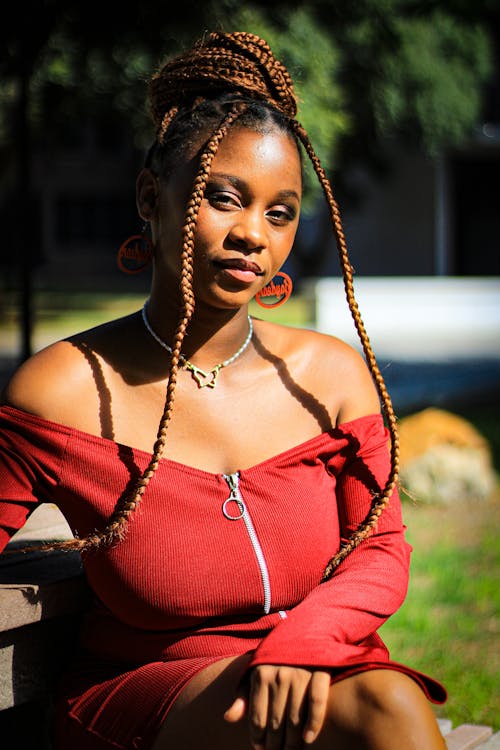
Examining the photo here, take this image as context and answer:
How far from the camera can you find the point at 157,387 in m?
2.08

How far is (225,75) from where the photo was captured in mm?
2078

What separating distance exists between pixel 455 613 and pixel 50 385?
3156mm

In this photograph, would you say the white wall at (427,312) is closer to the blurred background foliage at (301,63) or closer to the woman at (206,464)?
the blurred background foliage at (301,63)

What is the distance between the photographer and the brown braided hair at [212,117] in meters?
1.96

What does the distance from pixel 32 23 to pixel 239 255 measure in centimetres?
332

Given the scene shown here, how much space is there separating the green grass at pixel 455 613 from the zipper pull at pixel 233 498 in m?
1.88

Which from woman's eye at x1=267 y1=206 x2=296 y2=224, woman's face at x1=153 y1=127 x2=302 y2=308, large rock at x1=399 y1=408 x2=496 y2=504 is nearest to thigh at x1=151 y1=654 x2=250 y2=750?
woman's face at x1=153 y1=127 x2=302 y2=308

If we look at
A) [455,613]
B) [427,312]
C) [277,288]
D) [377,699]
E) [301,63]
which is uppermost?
[301,63]

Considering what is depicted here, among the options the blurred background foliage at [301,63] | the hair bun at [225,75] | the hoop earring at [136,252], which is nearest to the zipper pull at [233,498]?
the hoop earring at [136,252]

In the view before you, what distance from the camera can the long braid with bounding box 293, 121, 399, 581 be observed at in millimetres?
2043

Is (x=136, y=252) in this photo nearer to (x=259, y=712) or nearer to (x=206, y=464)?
(x=206, y=464)

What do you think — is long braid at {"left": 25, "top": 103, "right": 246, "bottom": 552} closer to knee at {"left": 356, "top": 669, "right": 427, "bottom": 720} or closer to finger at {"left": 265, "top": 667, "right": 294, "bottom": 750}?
finger at {"left": 265, "top": 667, "right": 294, "bottom": 750}

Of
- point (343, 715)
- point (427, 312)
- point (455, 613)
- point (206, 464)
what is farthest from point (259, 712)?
point (427, 312)

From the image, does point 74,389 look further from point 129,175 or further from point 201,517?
point 129,175
